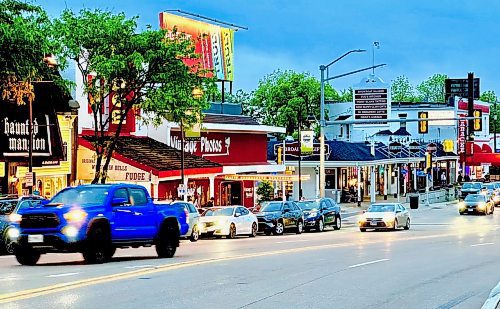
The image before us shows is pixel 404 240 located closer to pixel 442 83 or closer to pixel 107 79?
pixel 107 79

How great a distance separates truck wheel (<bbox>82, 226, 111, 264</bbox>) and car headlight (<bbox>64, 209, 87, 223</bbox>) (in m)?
0.34

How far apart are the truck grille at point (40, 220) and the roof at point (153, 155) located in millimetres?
23627

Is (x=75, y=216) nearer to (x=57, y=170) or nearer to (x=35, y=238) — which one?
(x=35, y=238)

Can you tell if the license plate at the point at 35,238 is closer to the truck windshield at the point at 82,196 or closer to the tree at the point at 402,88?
the truck windshield at the point at 82,196

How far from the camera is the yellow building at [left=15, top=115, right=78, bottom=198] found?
135ft

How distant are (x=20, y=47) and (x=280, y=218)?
17.6m

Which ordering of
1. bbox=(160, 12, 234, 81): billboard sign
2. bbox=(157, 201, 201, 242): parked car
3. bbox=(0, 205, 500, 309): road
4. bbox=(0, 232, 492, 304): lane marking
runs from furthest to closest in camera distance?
bbox=(160, 12, 234, 81): billboard sign → bbox=(157, 201, 201, 242): parked car → bbox=(0, 205, 500, 309): road → bbox=(0, 232, 492, 304): lane marking

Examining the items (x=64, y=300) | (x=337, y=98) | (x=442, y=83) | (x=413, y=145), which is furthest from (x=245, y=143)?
(x=442, y=83)

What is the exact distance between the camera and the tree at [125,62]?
3784 cm

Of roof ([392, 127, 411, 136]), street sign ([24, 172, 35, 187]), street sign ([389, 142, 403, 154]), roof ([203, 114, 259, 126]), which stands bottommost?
street sign ([24, 172, 35, 187])

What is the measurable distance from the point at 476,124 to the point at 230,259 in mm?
44167

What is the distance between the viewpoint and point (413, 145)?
86.4 metres

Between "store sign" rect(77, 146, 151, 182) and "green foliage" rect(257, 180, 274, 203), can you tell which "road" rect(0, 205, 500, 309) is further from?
"green foliage" rect(257, 180, 274, 203)

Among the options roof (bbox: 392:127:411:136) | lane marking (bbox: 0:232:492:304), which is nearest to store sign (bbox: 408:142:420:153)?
roof (bbox: 392:127:411:136)
